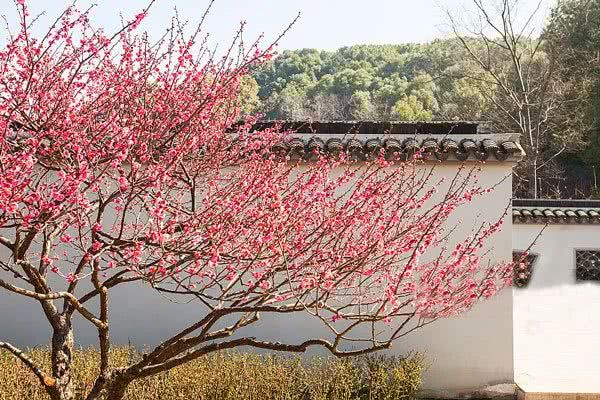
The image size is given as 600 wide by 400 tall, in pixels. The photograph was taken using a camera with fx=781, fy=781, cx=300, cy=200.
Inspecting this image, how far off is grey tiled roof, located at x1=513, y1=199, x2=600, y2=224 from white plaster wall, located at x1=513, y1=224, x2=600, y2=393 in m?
0.17

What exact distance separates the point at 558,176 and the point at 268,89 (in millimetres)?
14527

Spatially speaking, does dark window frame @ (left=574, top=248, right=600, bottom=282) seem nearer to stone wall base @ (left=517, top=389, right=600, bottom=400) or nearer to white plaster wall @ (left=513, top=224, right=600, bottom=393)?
white plaster wall @ (left=513, top=224, right=600, bottom=393)

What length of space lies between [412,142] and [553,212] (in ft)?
21.3

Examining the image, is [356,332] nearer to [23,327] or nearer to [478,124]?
[478,124]

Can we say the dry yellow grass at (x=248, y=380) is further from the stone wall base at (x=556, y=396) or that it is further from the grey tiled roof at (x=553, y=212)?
the grey tiled roof at (x=553, y=212)

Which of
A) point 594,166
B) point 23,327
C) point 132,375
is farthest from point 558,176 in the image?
point 132,375

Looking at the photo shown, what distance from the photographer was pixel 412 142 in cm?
702

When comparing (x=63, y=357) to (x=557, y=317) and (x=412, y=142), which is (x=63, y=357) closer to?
(x=412, y=142)

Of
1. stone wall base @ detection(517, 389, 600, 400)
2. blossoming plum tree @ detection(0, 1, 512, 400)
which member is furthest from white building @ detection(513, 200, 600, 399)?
blossoming plum tree @ detection(0, 1, 512, 400)

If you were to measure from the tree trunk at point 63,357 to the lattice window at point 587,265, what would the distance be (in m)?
10.3

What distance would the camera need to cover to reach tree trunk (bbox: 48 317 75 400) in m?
4.66

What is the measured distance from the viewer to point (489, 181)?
7191mm

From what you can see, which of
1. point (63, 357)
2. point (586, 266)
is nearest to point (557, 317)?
point (586, 266)

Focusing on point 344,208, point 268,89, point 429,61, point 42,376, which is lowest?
point 42,376
